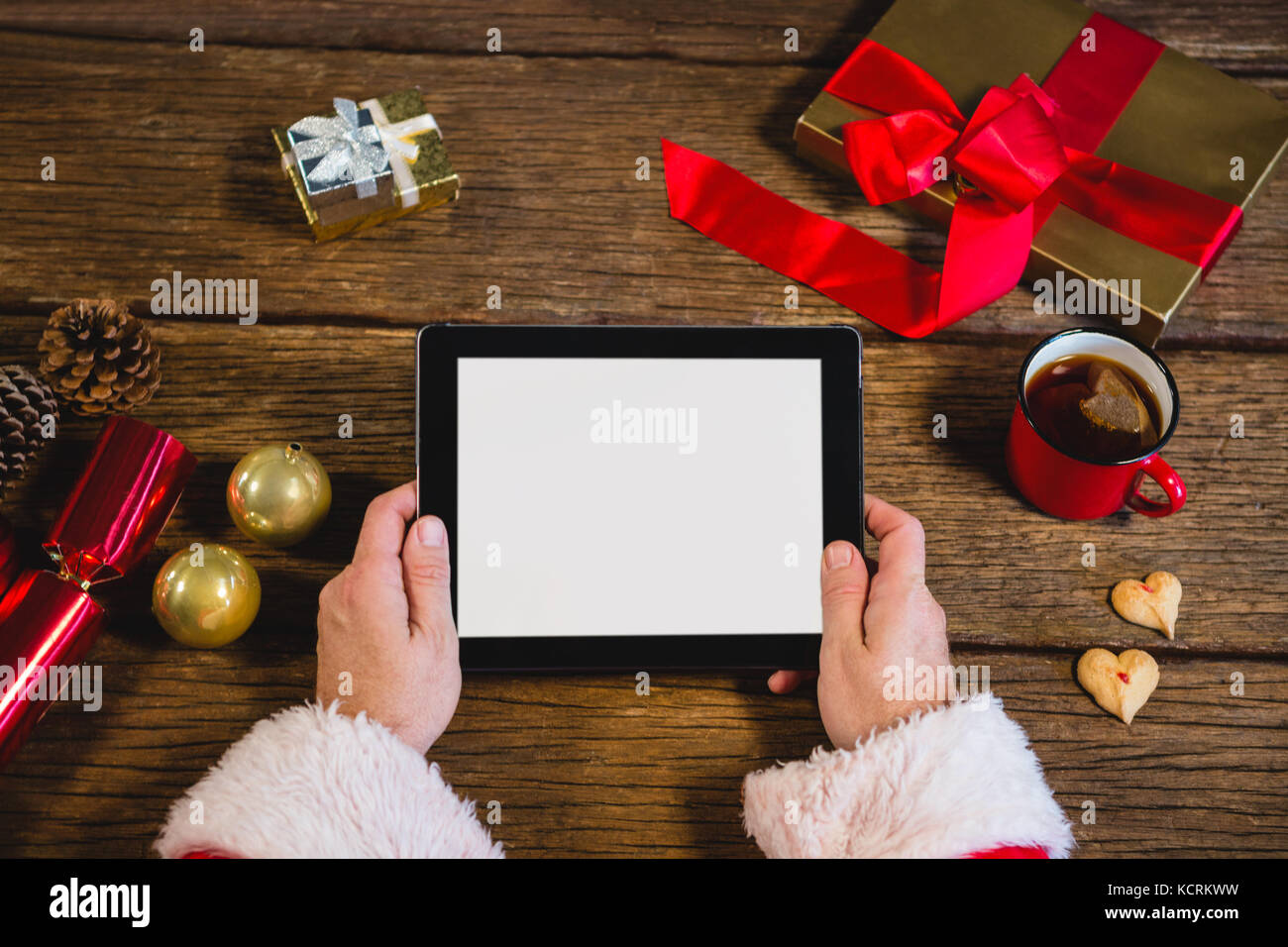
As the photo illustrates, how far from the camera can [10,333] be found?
84cm

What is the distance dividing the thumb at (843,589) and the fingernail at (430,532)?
31cm

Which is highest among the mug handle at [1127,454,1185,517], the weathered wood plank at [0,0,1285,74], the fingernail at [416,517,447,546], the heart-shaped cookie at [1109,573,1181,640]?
the weathered wood plank at [0,0,1285,74]

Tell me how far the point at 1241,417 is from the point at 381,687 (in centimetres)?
82

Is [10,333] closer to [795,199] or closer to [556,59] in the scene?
[556,59]

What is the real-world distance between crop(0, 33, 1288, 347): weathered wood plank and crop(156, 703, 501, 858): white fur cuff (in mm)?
404

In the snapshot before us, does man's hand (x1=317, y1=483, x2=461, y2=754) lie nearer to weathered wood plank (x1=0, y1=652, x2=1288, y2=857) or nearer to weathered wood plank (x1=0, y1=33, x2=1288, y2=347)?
weathered wood plank (x1=0, y1=652, x2=1288, y2=857)

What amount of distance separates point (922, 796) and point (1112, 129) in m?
0.66

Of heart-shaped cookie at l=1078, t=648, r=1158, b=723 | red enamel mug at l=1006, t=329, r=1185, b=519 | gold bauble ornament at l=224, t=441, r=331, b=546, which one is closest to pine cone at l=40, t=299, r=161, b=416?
gold bauble ornament at l=224, t=441, r=331, b=546

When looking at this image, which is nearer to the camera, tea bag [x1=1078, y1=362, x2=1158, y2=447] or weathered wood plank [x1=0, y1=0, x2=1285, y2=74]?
tea bag [x1=1078, y1=362, x2=1158, y2=447]

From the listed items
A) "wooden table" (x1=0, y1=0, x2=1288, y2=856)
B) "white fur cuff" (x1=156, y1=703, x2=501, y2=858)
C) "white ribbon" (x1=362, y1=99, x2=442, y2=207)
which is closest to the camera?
"white fur cuff" (x1=156, y1=703, x2=501, y2=858)

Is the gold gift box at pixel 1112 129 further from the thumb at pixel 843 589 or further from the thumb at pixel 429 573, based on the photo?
the thumb at pixel 429 573

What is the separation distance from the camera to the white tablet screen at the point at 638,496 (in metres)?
0.70

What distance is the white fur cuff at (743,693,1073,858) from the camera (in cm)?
62
